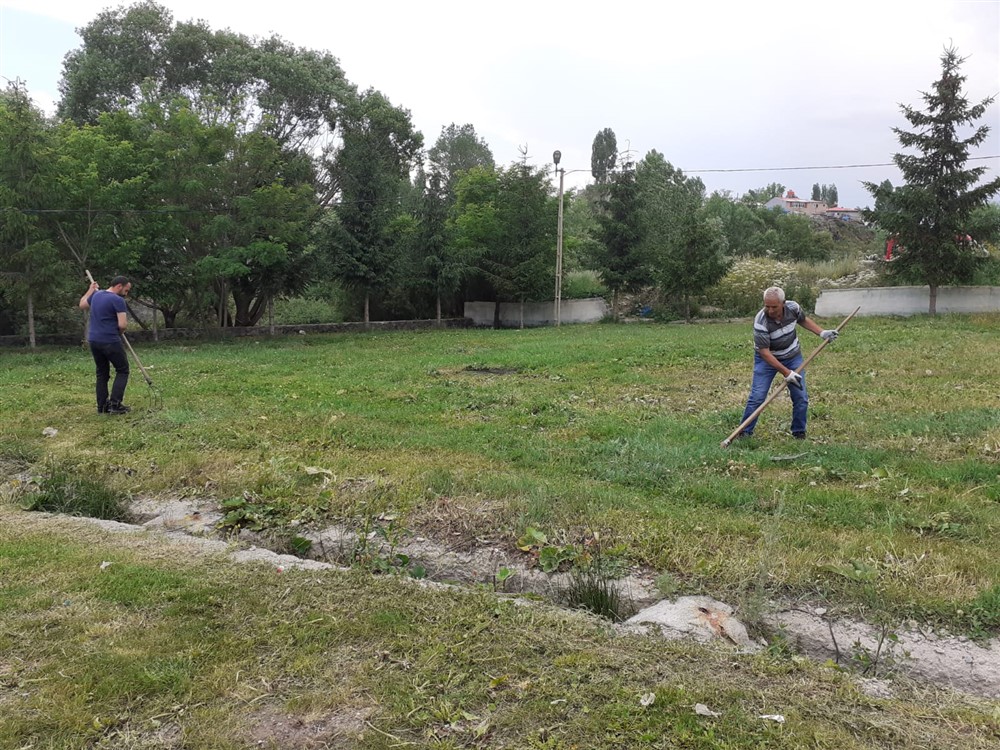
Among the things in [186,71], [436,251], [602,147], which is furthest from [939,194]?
[602,147]

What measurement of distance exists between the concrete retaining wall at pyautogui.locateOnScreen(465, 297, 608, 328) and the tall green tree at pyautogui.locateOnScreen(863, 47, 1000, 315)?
35.1ft

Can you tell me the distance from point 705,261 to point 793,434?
58.0 ft

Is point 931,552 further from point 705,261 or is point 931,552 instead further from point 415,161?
point 415,161

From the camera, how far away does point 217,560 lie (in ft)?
13.1

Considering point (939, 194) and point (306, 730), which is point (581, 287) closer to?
point (939, 194)

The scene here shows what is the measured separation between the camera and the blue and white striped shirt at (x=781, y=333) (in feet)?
22.4

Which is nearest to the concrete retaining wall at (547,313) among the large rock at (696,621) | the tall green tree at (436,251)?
the tall green tree at (436,251)

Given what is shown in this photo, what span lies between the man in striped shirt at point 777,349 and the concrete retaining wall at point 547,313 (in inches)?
781

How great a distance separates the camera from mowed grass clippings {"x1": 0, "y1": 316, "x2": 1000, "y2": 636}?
395 cm

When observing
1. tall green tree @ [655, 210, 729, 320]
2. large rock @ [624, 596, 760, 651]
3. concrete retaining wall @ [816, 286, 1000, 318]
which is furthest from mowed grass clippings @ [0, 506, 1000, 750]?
tall green tree @ [655, 210, 729, 320]

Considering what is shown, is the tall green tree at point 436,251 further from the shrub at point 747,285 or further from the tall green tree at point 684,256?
the shrub at point 747,285

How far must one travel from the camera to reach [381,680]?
279 cm

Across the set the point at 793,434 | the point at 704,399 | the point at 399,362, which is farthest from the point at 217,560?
the point at 399,362

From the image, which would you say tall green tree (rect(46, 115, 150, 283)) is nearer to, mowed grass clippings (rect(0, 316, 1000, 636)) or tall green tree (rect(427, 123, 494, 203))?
mowed grass clippings (rect(0, 316, 1000, 636))
